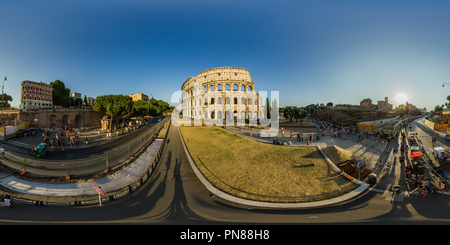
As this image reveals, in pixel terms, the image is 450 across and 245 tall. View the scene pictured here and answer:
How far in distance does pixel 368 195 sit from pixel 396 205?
1.32 meters

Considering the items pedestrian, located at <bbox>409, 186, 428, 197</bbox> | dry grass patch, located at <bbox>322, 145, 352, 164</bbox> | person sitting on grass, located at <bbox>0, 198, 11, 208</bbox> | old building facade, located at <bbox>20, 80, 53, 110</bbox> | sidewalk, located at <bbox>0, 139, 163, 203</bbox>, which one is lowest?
sidewalk, located at <bbox>0, 139, 163, 203</bbox>

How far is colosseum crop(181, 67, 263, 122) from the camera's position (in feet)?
170

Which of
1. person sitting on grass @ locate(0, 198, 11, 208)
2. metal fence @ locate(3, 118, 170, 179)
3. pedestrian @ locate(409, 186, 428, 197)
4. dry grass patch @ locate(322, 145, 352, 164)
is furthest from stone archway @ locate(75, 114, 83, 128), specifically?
pedestrian @ locate(409, 186, 428, 197)

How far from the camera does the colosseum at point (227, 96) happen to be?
5169 centimetres

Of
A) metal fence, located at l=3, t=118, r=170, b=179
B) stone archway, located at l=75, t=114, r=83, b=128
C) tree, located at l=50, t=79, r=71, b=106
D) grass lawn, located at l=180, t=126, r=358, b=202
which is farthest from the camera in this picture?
tree, located at l=50, t=79, r=71, b=106

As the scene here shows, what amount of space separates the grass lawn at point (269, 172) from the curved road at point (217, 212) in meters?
1.39

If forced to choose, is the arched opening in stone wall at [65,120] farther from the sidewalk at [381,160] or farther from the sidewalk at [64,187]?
the sidewalk at [381,160]

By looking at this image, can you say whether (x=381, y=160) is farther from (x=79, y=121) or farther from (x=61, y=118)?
(x=61, y=118)

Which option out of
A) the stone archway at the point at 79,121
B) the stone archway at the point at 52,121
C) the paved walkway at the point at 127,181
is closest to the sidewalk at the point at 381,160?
the paved walkway at the point at 127,181

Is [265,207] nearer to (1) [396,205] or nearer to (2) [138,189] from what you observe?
(1) [396,205]

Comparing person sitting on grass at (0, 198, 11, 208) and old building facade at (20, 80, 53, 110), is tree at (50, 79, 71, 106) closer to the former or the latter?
old building facade at (20, 80, 53, 110)

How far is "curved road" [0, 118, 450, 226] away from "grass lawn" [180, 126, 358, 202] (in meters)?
1.39

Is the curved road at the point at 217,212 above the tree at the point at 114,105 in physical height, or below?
below

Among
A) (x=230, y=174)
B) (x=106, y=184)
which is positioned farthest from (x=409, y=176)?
(x=106, y=184)
